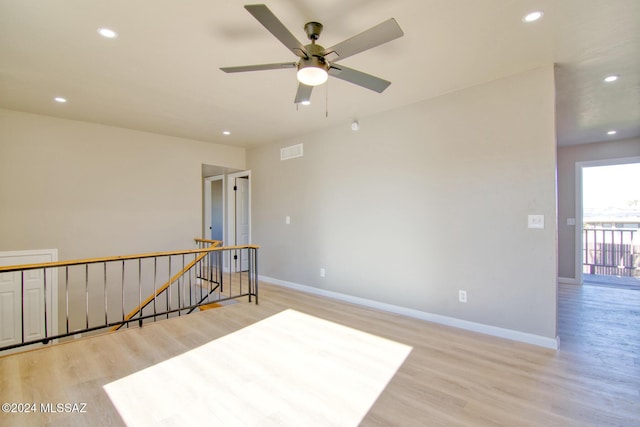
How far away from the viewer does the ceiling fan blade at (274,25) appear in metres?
1.55

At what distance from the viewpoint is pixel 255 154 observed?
6086 millimetres

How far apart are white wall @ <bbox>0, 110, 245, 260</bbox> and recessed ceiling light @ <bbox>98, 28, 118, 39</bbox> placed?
2.77 metres

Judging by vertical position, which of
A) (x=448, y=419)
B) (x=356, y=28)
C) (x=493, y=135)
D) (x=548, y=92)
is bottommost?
(x=448, y=419)

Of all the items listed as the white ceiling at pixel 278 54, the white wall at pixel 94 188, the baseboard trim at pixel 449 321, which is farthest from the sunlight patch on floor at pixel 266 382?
the white wall at pixel 94 188

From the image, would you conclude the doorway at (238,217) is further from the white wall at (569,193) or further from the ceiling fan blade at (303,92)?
the white wall at (569,193)

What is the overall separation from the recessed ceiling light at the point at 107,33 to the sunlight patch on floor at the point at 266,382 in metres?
2.65

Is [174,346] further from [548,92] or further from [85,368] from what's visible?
[548,92]

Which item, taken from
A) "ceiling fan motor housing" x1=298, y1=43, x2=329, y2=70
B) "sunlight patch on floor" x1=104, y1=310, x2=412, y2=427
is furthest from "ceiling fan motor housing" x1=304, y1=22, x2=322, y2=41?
"sunlight patch on floor" x1=104, y1=310, x2=412, y2=427

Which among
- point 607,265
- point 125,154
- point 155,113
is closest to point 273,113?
point 155,113

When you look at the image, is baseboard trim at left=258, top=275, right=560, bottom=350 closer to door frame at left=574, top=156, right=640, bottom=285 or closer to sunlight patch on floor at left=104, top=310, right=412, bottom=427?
sunlight patch on floor at left=104, top=310, right=412, bottom=427

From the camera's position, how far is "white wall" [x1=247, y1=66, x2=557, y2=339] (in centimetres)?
290

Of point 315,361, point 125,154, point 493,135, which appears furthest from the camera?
point 125,154

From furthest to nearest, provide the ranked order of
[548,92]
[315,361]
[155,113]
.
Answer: [155,113]
[548,92]
[315,361]

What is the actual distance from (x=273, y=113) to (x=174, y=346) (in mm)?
3037
